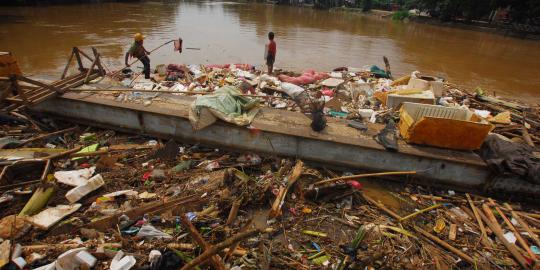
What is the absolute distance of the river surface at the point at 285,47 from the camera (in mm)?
13055

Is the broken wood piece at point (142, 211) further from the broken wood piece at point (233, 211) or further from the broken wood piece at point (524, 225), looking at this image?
the broken wood piece at point (524, 225)

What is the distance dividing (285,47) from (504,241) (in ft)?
51.4

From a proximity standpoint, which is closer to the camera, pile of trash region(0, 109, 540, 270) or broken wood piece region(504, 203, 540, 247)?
pile of trash region(0, 109, 540, 270)

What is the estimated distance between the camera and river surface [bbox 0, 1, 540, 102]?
514 inches

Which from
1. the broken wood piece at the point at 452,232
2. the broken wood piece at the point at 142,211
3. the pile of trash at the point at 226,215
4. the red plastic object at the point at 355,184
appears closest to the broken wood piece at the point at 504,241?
the pile of trash at the point at 226,215

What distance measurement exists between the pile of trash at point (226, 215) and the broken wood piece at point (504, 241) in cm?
1

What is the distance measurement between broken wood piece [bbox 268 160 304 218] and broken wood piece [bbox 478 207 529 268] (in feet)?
10.2

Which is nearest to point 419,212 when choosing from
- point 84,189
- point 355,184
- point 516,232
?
point 355,184

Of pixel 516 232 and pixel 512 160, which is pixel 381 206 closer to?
pixel 516 232

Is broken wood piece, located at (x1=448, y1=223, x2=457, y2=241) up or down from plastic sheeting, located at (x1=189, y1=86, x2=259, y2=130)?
down

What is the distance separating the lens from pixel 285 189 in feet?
14.9

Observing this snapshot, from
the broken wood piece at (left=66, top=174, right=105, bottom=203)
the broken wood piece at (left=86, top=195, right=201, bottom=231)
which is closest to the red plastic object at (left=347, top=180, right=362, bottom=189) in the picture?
the broken wood piece at (left=86, top=195, right=201, bottom=231)

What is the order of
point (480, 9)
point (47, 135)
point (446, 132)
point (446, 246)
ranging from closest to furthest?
point (446, 246)
point (446, 132)
point (47, 135)
point (480, 9)

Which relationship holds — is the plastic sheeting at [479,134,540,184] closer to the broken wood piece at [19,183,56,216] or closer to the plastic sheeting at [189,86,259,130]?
the plastic sheeting at [189,86,259,130]
